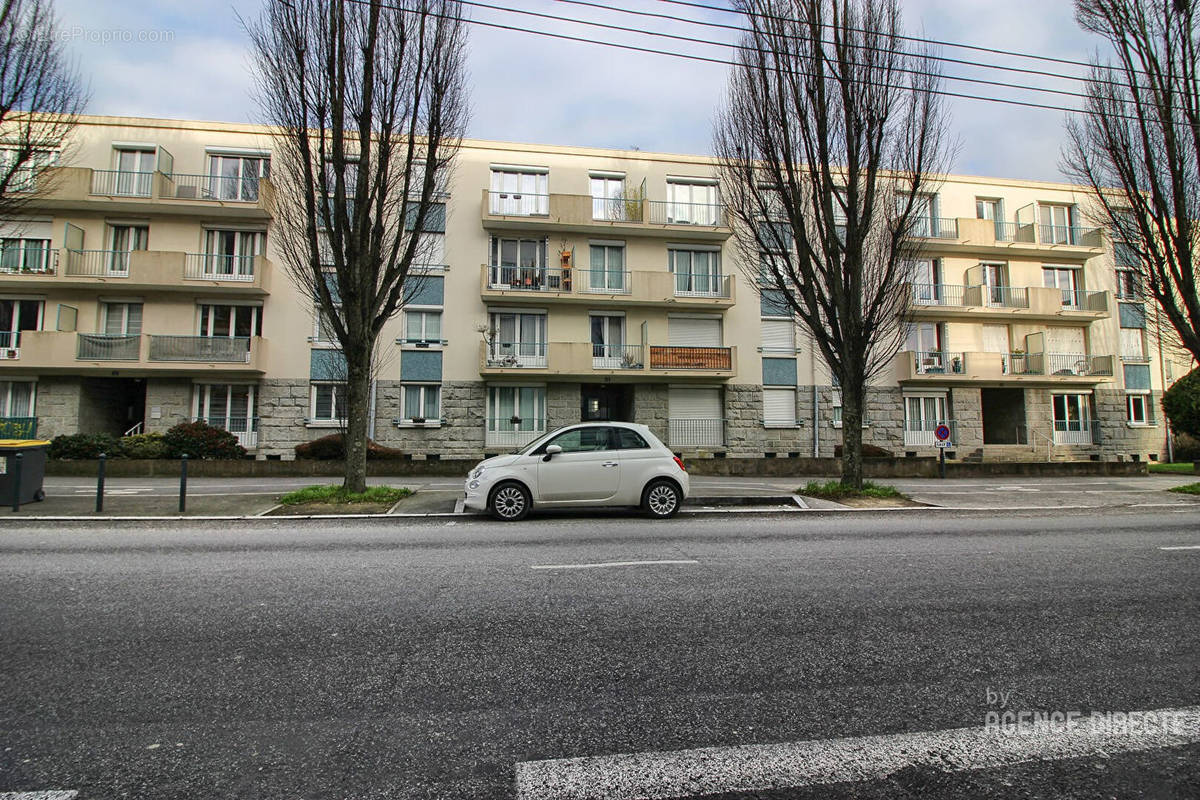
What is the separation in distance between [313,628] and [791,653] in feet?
10.2

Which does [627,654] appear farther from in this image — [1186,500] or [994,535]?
[1186,500]

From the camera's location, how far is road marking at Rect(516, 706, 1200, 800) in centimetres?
238

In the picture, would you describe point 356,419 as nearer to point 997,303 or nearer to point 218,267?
point 218,267

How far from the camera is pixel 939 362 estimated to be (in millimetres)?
28703

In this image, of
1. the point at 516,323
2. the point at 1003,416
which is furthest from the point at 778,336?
the point at 1003,416

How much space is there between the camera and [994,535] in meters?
8.79

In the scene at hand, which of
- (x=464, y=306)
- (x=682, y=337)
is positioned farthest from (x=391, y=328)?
(x=682, y=337)

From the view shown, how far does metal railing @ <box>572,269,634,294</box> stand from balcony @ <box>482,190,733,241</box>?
1.70 m

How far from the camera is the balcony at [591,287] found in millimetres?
25797

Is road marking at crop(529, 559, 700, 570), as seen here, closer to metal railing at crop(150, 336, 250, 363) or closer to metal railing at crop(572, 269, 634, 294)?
metal railing at crop(572, 269, 634, 294)

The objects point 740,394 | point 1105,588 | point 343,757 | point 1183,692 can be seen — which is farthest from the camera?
point 740,394

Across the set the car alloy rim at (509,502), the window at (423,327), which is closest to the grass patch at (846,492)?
the car alloy rim at (509,502)

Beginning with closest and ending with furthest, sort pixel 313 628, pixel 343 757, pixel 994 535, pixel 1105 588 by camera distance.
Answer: pixel 343 757, pixel 313 628, pixel 1105 588, pixel 994 535

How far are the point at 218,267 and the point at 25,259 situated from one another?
21.4 ft
